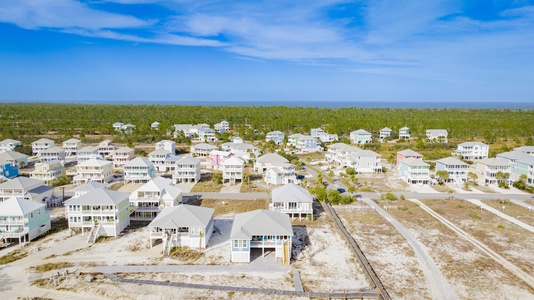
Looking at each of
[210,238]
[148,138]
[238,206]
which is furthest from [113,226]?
[148,138]

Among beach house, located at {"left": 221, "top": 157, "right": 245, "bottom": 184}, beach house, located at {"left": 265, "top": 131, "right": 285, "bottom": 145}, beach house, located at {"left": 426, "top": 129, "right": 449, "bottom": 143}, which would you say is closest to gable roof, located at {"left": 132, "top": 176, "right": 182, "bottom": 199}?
beach house, located at {"left": 221, "top": 157, "right": 245, "bottom": 184}

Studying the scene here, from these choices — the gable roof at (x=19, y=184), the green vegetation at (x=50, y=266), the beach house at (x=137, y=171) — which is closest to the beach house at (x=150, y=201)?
the green vegetation at (x=50, y=266)

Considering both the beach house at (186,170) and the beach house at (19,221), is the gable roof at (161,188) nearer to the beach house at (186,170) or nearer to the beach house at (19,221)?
the beach house at (19,221)

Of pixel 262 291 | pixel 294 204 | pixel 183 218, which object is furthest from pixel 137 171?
pixel 262 291

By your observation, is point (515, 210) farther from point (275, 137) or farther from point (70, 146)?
point (70, 146)

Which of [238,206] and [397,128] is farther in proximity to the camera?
[397,128]

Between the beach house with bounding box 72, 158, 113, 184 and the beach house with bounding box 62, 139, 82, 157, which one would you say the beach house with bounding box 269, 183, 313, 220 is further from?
the beach house with bounding box 62, 139, 82, 157

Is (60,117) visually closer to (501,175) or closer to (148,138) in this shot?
(148,138)
